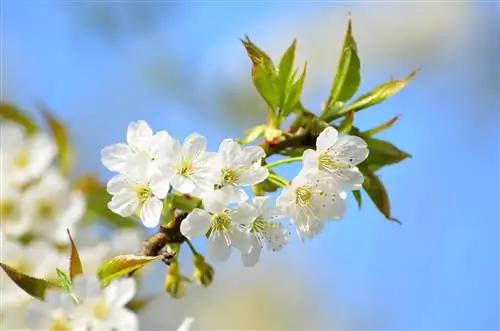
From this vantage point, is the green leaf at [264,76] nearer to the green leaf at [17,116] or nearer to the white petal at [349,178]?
the white petal at [349,178]

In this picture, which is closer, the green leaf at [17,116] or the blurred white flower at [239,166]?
the blurred white flower at [239,166]

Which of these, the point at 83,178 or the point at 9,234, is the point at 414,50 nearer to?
the point at 83,178

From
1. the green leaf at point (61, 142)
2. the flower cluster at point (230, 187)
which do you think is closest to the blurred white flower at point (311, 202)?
the flower cluster at point (230, 187)

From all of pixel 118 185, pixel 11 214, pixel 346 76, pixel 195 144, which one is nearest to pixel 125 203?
pixel 118 185

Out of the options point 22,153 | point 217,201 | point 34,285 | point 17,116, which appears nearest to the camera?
point 217,201

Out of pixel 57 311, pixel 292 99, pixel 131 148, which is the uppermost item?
pixel 292 99

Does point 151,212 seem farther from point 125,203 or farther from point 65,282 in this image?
point 65,282
